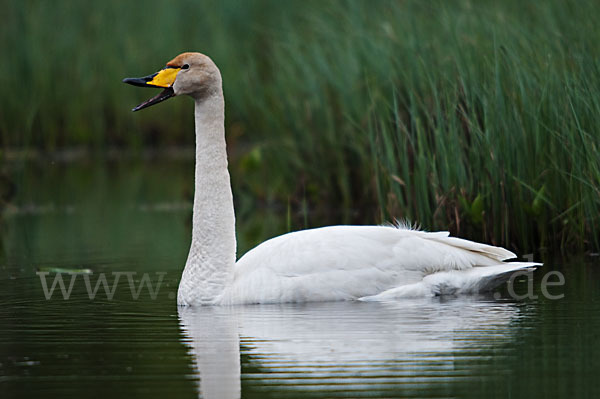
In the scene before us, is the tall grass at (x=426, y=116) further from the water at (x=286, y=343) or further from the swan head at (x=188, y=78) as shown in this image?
the swan head at (x=188, y=78)

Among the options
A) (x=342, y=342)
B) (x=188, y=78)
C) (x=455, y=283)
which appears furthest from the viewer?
(x=188, y=78)

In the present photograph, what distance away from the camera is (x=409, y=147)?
37.7 feet

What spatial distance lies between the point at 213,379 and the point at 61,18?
16870 millimetres

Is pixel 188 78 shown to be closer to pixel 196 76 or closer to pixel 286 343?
pixel 196 76

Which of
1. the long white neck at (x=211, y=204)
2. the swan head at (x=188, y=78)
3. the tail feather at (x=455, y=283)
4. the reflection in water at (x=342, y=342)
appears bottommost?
the reflection in water at (x=342, y=342)

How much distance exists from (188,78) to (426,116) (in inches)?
110

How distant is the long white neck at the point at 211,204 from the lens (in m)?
8.68

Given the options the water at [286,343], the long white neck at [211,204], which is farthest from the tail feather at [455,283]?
the long white neck at [211,204]

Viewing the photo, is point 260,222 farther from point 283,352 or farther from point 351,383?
point 351,383

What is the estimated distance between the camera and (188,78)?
29.2ft

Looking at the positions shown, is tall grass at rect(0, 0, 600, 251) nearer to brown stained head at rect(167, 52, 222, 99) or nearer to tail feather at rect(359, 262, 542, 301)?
tail feather at rect(359, 262, 542, 301)

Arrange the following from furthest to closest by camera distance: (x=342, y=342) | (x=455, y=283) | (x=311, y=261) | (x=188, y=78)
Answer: (x=188, y=78) → (x=455, y=283) → (x=311, y=261) → (x=342, y=342)

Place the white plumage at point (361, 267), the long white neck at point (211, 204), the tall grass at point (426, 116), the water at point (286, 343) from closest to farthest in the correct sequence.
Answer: the water at point (286, 343)
the white plumage at point (361, 267)
the long white neck at point (211, 204)
the tall grass at point (426, 116)

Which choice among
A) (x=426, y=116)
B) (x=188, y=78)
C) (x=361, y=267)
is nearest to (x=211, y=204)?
(x=188, y=78)
